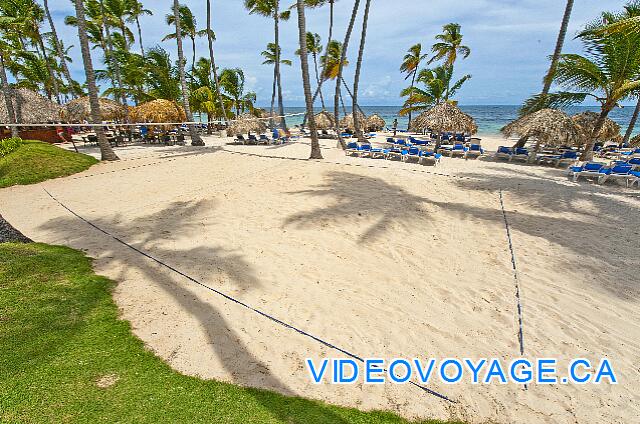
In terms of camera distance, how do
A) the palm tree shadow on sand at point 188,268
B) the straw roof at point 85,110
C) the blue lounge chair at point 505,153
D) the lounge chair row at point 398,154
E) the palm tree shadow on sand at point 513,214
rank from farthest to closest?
the straw roof at point 85,110 < the blue lounge chair at point 505,153 < the lounge chair row at point 398,154 < the palm tree shadow on sand at point 513,214 < the palm tree shadow on sand at point 188,268

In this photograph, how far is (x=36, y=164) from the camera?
39.0ft

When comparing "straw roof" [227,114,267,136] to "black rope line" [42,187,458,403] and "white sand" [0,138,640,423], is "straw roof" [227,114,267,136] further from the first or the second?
"black rope line" [42,187,458,403]

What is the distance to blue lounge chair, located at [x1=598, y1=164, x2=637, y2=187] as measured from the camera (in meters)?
11.3

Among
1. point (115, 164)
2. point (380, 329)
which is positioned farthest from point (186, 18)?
point (380, 329)

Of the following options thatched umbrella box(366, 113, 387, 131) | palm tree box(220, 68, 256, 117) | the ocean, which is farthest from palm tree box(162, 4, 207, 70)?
the ocean

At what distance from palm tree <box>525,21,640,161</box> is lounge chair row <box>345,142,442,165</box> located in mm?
5512

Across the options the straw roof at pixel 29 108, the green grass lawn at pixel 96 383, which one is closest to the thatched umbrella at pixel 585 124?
the green grass lawn at pixel 96 383

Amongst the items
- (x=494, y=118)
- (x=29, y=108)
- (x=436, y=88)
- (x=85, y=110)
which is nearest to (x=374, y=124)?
(x=436, y=88)

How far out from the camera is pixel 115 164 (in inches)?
570

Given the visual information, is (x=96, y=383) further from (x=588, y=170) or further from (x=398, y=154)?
(x=588, y=170)

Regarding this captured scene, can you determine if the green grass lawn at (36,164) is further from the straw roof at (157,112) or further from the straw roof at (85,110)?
the straw roof at (85,110)

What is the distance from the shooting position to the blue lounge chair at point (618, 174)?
11.3 m

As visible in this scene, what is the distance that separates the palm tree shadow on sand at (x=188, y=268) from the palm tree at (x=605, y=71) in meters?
13.2

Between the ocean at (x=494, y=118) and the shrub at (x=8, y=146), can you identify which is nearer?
the shrub at (x=8, y=146)
